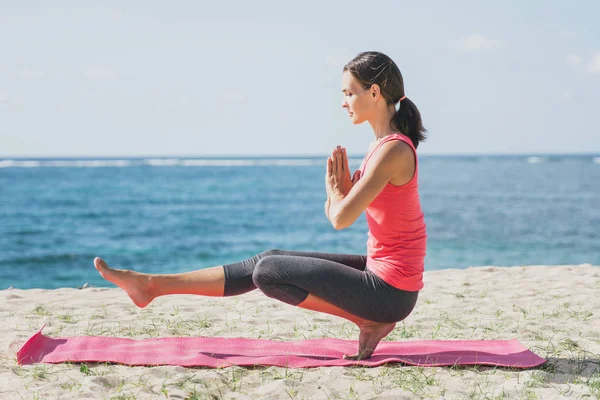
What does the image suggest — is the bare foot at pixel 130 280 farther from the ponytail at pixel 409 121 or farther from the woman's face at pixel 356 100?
the ponytail at pixel 409 121

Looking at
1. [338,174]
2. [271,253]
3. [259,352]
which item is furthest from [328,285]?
[259,352]

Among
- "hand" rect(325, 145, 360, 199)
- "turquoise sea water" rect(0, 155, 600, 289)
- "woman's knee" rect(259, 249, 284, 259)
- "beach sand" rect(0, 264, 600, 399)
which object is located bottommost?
"turquoise sea water" rect(0, 155, 600, 289)

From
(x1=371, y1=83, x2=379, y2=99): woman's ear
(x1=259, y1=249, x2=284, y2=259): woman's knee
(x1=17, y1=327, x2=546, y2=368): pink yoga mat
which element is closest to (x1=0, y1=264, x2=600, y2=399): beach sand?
(x1=17, y1=327, x2=546, y2=368): pink yoga mat

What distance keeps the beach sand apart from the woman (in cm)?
39

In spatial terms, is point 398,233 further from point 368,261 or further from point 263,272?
point 263,272

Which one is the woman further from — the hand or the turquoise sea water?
the turquoise sea water

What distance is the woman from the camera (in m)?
3.44

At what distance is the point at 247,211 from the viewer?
2589 cm

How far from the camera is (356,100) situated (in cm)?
352

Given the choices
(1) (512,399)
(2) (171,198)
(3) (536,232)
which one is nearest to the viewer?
(1) (512,399)

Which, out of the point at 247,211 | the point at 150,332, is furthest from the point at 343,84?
the point at 247,211

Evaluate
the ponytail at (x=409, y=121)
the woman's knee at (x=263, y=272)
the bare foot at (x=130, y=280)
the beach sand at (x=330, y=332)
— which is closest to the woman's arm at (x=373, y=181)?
the ponytail at (x=409, y=121)

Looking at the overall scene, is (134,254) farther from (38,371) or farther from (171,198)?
(171,198)

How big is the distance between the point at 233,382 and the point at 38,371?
1.04 meters
